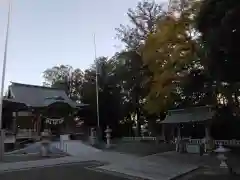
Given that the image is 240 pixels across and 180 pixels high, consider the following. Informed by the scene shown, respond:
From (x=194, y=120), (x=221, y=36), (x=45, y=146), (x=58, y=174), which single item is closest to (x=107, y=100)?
(x=45, y=146)

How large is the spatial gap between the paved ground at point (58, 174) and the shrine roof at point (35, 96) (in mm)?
14724

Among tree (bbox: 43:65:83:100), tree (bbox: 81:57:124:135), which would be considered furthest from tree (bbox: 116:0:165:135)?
tree (bbox: 43:65:83:100)

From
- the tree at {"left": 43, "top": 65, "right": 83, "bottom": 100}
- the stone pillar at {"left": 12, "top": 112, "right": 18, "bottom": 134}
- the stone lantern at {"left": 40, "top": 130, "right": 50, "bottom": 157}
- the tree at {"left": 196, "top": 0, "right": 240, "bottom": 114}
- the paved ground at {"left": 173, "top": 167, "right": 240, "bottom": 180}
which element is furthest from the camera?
the tree at {"left": 43, "top": 65, "right": 83, "bottom": 100}

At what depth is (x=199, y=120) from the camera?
17469mm

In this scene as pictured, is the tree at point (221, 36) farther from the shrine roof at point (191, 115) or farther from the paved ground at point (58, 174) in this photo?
the shrine roof at point (191, 115)

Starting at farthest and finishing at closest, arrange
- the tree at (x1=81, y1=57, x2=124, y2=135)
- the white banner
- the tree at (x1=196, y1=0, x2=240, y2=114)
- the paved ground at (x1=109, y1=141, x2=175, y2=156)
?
the tree at (x1=81, y1=57, x2=124, y2=135), the white banner, the paved ground at (x1=109, y1=141, x2=175, y2=156), the tree at (x1=196, y1=0, x2=240, y2=114)

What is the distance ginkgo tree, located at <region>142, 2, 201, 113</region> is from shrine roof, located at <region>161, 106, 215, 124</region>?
119 cm

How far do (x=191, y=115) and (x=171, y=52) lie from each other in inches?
157

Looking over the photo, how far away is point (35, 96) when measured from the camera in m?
30.0

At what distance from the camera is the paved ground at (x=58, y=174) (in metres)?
11.2

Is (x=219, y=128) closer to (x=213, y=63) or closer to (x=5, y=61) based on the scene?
(x=213, y=63)

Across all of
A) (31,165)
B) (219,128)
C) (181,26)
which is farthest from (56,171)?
(219,128)

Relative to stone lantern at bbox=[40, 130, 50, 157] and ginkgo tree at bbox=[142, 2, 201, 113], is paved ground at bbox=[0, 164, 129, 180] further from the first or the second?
ginkgo tree at bbox=[142, 2, 201, 113]

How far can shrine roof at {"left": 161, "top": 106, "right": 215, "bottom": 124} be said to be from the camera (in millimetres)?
17630
